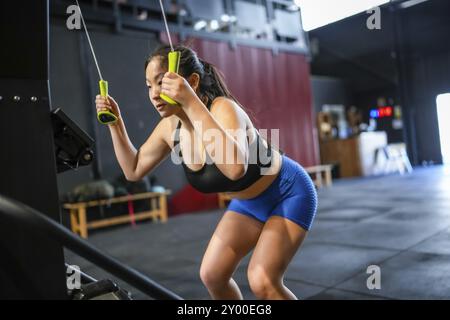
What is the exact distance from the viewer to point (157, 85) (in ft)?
3.64

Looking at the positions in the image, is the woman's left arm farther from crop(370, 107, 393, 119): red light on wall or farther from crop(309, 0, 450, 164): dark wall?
crop(370, 107, 393, 119): red light on wall

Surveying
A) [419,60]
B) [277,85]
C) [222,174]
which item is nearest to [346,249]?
[419,60]

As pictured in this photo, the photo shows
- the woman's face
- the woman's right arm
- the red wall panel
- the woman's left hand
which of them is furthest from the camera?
the red wall panel

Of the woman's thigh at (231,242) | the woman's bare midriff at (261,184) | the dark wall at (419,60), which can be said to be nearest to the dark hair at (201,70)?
the woman's bare midriff at (261,184)

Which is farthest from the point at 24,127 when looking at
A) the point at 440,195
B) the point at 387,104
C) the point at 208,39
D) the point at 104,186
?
the point at 387,104

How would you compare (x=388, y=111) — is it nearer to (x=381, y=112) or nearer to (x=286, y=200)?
(x=381, y=112)

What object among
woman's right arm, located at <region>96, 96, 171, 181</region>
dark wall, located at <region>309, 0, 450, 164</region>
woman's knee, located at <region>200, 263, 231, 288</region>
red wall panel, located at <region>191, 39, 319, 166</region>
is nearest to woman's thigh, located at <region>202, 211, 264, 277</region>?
woman's knee, located at <region>200, 263, 231, 288</region>

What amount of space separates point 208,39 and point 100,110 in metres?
5.61

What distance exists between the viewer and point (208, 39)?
6570mm

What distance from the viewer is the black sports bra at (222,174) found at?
46.6 inches

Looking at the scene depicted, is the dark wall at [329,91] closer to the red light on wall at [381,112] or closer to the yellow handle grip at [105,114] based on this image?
the red light on wall at [381,112]

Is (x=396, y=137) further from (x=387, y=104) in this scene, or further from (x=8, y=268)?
(x=8, y=268)

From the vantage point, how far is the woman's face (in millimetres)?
1094

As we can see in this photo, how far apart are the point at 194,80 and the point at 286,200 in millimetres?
502
